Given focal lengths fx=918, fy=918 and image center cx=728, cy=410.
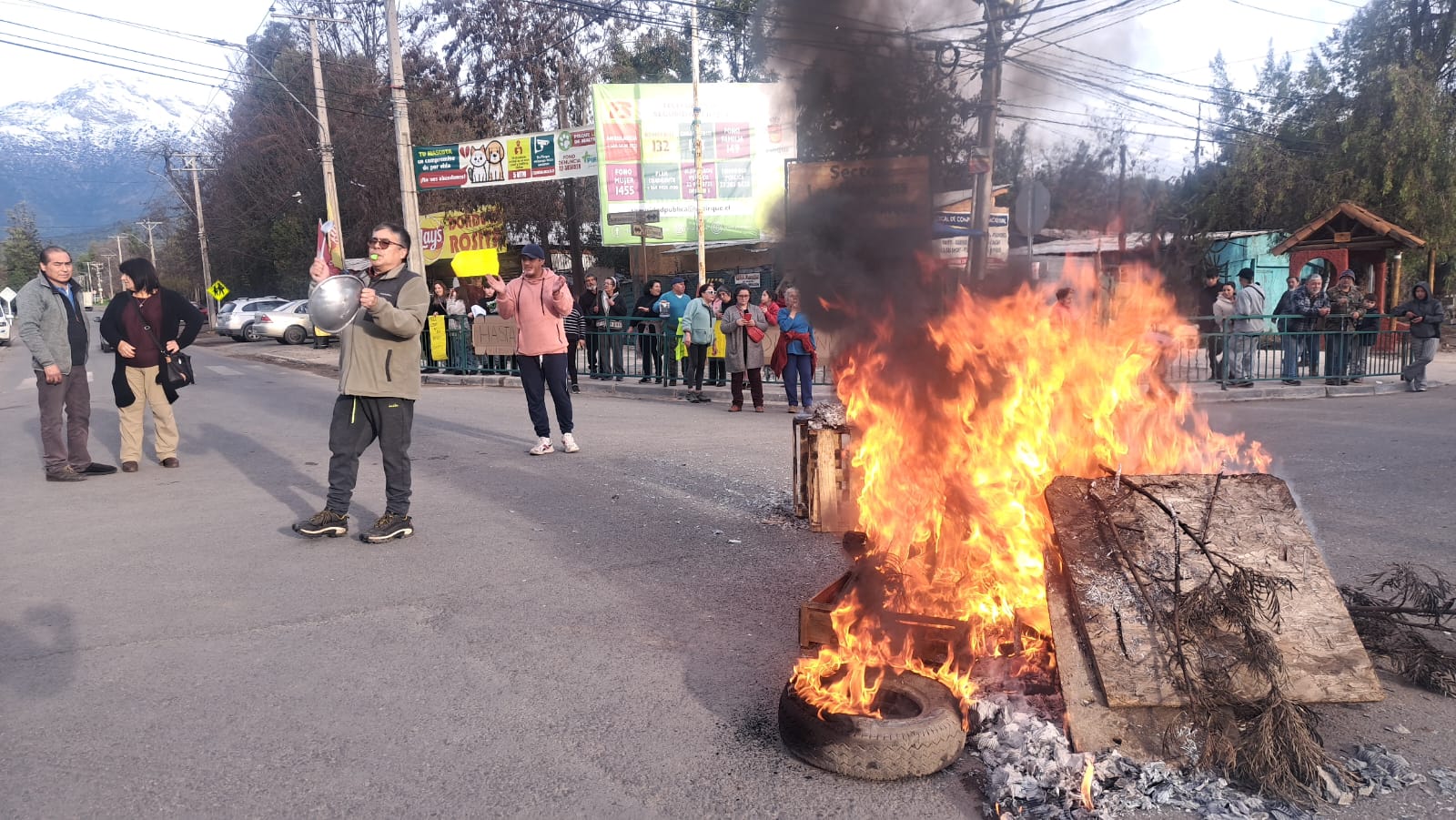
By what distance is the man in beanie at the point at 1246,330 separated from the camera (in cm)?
1332

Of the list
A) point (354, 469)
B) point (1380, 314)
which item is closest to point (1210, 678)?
point (354, 469)

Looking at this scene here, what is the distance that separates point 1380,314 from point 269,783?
15118 millimetres

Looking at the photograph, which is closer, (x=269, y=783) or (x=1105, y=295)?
(x=269, y=783)

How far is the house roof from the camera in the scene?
61.1 feet

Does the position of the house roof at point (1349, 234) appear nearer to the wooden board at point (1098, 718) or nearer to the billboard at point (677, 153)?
the billboard at point (677, 153)

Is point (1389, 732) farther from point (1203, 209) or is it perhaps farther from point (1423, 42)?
point (1423, 42)

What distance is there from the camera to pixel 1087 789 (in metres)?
2.62

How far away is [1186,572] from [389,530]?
440cm

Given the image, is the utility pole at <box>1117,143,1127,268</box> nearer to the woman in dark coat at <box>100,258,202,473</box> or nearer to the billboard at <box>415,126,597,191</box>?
the woman in dark coat at <box>100,258,202,473</box>

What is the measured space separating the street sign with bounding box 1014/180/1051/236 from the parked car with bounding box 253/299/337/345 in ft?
89.3

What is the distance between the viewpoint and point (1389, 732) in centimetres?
300

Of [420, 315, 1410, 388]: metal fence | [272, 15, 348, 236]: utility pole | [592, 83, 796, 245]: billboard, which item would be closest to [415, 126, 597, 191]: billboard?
[592, 83, 796, 245]: billboard

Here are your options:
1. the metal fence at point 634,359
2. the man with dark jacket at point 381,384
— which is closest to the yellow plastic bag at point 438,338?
the metal fence at point 634,359

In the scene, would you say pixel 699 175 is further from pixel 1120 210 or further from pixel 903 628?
pixel 903 628
